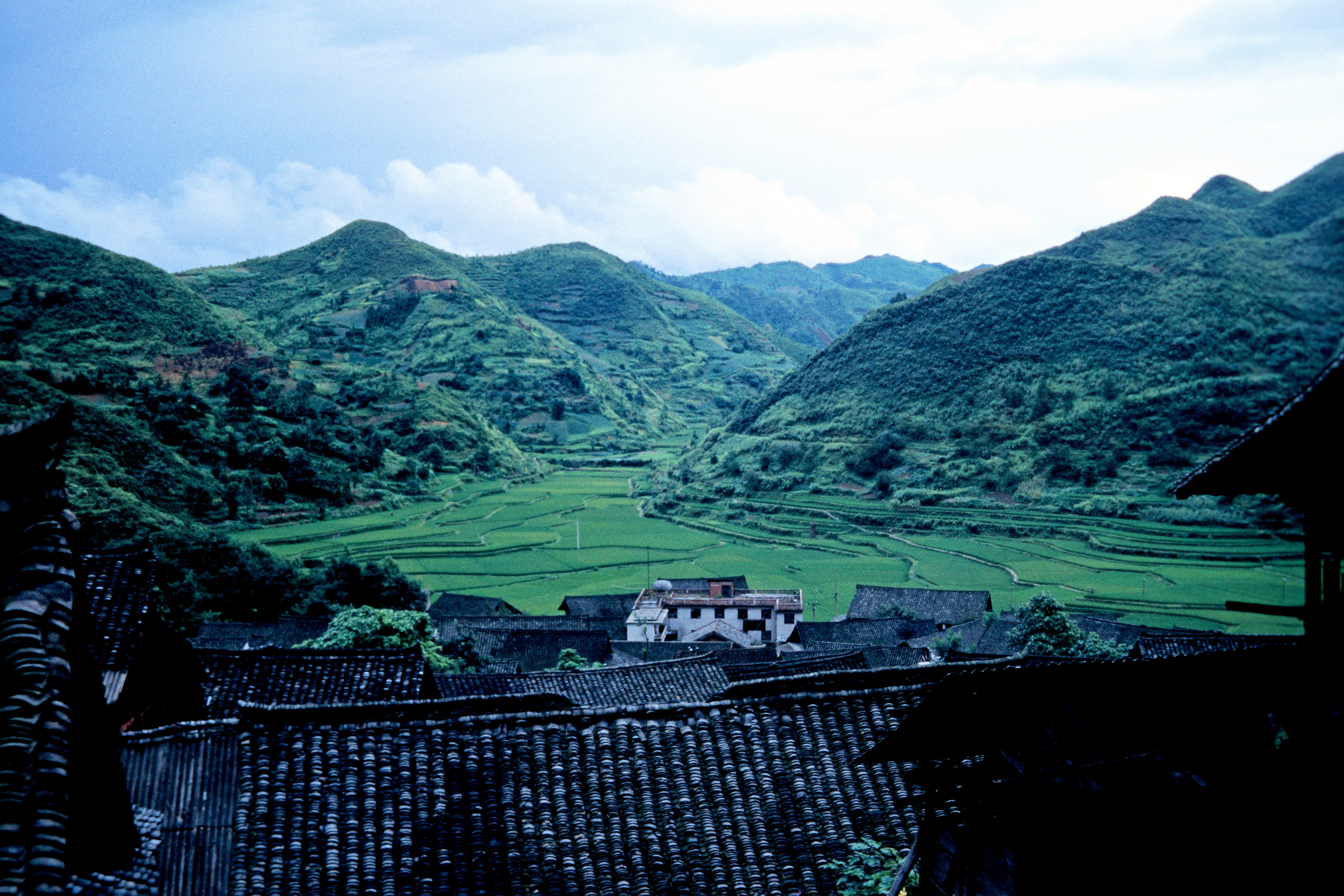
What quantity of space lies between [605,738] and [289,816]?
2.77 m

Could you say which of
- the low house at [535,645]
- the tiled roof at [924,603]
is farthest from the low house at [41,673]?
the tiled roof at [924,603]

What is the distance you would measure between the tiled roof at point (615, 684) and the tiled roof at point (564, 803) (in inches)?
323

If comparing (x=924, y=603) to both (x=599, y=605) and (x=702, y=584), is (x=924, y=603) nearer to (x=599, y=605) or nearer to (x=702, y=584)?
(x=702, y=584)

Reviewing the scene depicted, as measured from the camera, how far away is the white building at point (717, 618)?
3388 cm

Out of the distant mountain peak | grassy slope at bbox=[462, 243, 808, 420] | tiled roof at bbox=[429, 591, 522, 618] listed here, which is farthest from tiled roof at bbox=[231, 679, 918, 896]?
grassy slope at bbox=[462, 243, 808, 420]

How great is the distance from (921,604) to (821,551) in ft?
47.4

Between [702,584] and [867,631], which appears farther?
[702,584]

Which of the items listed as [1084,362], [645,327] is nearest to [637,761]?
[1084,362]

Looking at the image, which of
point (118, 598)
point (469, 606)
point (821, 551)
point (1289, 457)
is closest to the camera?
point (1289, 457)

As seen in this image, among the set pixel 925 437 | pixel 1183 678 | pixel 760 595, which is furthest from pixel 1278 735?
pixel 925 437

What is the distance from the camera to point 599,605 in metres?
37.2

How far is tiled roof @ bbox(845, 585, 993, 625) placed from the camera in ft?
113

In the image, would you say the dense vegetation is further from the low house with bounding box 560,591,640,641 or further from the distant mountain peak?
the distant mountain peak

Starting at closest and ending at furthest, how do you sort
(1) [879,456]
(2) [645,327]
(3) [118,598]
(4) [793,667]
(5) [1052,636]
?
(3) [118,598] < (4) [793,667] < (5) [1052,636] < (1) [879,456] < (2) [645,327]
